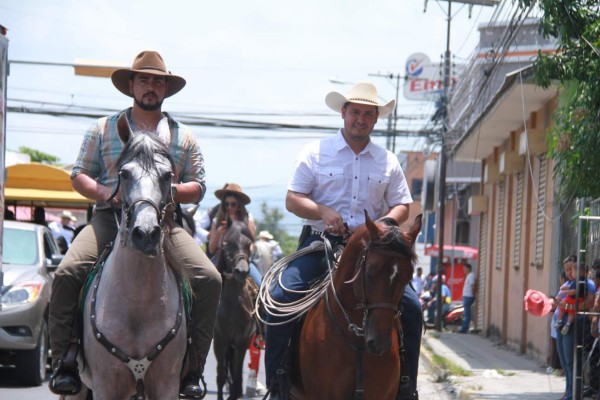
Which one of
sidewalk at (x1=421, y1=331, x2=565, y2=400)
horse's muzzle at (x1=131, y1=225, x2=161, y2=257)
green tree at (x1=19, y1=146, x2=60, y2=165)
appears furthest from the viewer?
green tree at (x1=19, y1=146, x2=60, y2=165)

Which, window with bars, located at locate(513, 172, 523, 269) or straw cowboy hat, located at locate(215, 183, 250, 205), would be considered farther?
window with bars, located at locate(513, 172, 523, 269)

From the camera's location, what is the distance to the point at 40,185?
864 inches

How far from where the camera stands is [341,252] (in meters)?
8.40

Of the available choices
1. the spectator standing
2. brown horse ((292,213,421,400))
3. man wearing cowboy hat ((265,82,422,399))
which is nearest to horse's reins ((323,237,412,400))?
brown horse ((292,213,421,400))

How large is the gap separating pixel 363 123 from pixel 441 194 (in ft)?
100

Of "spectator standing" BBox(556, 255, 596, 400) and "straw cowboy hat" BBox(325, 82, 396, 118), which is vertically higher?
"straw cowboy hat" BBox(325, 82, 396, 118)

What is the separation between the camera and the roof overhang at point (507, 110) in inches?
787

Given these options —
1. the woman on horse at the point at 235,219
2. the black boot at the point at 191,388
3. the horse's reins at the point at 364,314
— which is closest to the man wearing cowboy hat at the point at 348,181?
the horse's reins at the point at 364,314

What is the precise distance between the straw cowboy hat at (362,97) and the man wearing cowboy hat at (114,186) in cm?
124

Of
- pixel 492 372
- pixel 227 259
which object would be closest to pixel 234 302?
pixel 227 259

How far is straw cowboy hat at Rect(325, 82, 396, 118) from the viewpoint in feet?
28.5

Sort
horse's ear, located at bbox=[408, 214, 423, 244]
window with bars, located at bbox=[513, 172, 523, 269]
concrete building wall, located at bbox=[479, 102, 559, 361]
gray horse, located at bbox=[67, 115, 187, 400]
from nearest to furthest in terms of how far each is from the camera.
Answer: gray horse, located at bbox=[67, 115, 187, 400]
horse's ear, located at bbox=[408, 214, 423, 244]
concrete building wall, located at bbox=[479, 102, 559, 361]
window with bars, located at bbox=[513, 172, 523, 269]

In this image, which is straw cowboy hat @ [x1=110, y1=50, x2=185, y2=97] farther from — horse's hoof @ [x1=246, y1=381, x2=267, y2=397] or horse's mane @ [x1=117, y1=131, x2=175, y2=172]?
horse's hoof @ [x1=246, y1=381, x2=267, y2=397]

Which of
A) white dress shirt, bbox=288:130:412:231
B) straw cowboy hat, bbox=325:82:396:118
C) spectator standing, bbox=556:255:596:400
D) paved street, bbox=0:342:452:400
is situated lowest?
paved street, bbox=0:342:452:400
